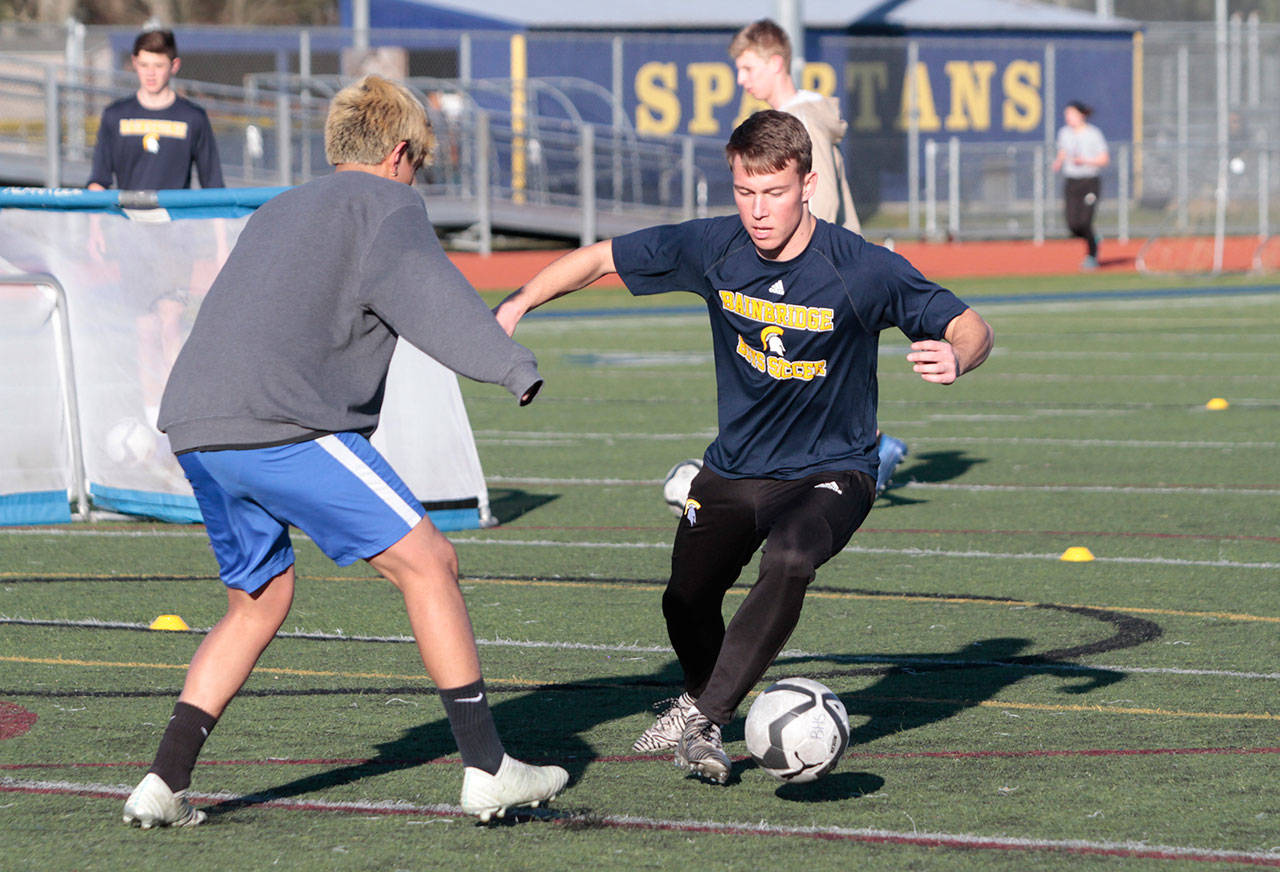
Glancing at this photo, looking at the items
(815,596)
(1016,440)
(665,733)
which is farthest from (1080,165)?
(665,733)

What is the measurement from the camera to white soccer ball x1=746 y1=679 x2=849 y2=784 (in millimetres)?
4793

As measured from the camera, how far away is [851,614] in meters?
7.27

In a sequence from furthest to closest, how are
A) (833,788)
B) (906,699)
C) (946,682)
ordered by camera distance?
(946,682) → (906,699) → (833,788)

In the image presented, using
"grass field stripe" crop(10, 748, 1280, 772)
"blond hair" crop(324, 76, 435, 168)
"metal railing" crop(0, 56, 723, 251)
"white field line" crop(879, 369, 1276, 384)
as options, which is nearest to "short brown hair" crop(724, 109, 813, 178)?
"blond hair" crop(324, 76, 435, 168)

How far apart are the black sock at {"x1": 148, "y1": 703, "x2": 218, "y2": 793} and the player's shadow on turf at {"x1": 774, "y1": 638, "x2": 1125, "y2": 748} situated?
1821 millimetres

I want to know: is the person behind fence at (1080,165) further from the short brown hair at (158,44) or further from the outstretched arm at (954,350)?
the outstretched arm at (954,350)

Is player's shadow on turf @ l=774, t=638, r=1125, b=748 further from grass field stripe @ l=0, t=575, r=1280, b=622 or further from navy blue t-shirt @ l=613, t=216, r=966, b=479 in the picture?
navy blue t-shirt @ l=613, t=216, r=966, b=479

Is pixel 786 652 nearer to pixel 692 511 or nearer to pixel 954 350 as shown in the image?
pixel 692 511

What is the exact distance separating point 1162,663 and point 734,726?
156cm

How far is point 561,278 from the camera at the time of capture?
547 cm

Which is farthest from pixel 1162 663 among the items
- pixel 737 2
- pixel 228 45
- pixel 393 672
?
pixel 737 2

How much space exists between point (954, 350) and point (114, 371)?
5.40 metres

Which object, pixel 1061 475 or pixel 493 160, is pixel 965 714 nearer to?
pixel 1061 475

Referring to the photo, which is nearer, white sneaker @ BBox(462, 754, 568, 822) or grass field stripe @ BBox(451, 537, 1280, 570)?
white sneaker @ BBox(462, 754, 568, 822)
